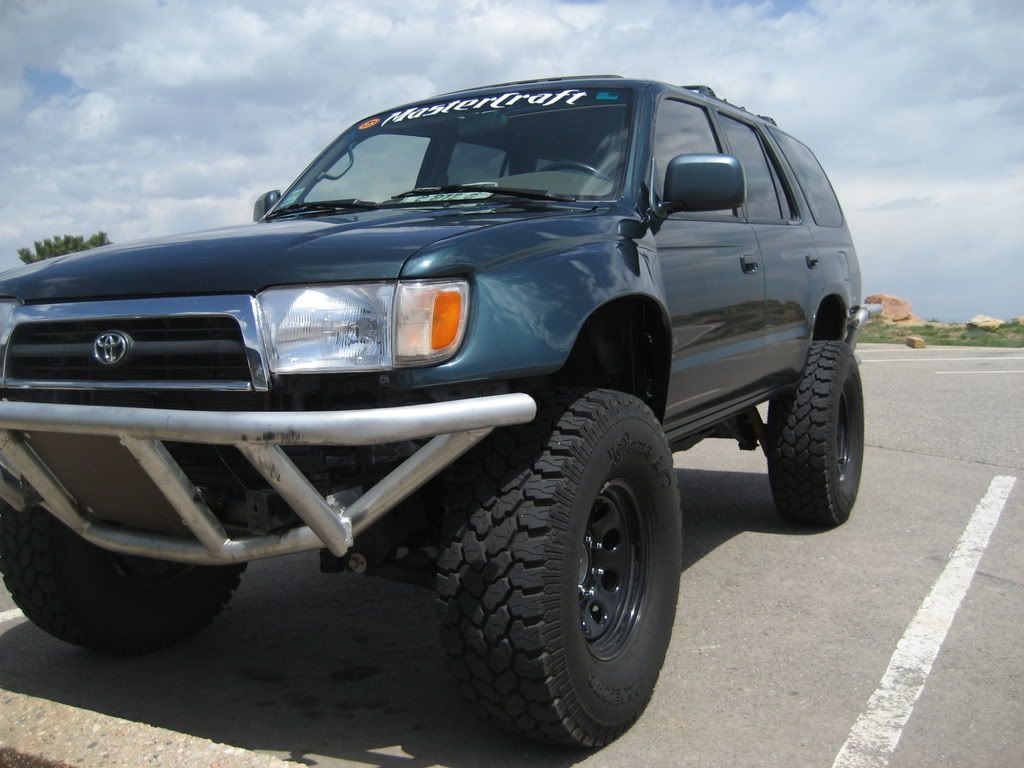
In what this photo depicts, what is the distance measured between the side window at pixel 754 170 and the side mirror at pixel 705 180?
1.19 meters

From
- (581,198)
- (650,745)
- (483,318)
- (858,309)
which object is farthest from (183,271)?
(858,309)

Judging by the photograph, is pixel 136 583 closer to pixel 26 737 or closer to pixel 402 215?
pixel 26 737

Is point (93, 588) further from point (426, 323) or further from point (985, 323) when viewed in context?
point (985, 323)

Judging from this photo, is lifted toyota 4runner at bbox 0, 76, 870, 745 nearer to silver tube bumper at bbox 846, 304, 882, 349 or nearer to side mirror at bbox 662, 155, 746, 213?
A: side mirror at bbox 662, 155, 746, 213

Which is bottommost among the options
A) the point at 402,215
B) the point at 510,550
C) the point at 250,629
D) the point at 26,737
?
the point at 250,629

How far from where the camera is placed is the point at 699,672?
367 cm

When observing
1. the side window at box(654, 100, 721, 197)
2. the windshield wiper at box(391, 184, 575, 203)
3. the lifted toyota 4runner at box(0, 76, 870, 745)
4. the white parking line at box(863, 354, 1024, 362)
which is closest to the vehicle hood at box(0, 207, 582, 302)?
the lifted toyota 4runner at box(0, 76, 870, 745)

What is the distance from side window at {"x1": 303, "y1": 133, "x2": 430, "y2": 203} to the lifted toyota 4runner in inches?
3.5

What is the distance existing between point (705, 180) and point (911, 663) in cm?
175

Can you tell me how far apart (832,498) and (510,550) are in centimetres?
304

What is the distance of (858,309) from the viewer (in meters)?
6.30

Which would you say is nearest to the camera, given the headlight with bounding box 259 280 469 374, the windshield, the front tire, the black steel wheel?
the headlight with bounding box 259 280 469 374

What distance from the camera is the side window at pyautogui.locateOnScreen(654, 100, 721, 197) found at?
160 inches

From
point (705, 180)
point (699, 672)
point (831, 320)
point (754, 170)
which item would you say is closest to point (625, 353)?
point (705, 180)
